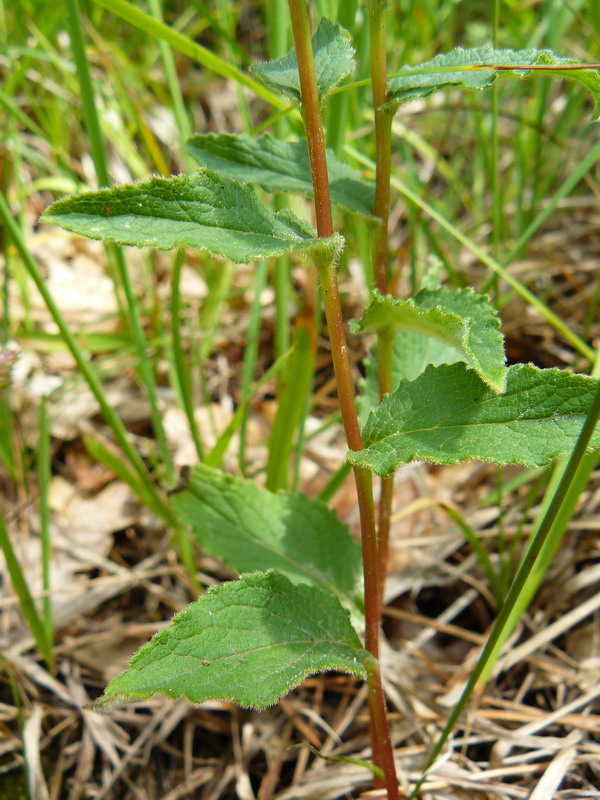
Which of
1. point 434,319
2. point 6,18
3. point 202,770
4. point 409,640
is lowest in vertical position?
point 202,770

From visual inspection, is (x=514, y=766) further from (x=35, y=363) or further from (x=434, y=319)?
(x=35, y=363)

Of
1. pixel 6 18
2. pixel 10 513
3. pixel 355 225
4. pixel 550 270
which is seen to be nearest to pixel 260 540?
pixel 10 513

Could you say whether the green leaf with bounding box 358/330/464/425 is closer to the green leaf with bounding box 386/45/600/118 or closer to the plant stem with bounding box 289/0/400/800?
the plant stem with bounding box 289/0/400/800

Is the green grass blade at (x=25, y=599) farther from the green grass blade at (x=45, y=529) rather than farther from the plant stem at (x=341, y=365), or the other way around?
the plant stem at (x=341, y=365)

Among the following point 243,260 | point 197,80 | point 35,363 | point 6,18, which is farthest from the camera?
point 197,80

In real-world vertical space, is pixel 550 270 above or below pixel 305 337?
above

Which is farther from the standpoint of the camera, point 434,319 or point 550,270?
point 550,270

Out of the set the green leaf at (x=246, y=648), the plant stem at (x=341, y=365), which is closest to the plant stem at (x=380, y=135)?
the plant stem at (x=341, y=365)
